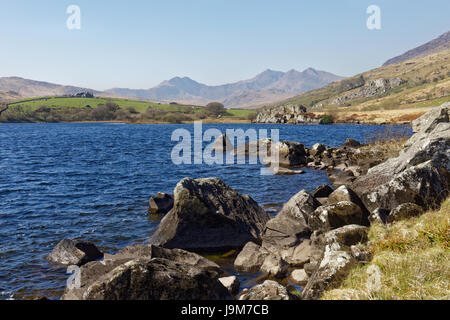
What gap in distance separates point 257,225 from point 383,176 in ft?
25.8

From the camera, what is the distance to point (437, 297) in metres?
6.16

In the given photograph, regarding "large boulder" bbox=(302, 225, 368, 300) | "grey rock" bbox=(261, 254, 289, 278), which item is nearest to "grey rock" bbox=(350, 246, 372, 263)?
"large boulder" bbox=(302, 225, 368, 300)

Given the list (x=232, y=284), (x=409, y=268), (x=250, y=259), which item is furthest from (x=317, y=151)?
(x=409, y=268)

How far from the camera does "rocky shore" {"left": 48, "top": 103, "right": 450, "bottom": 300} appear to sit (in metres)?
8.27

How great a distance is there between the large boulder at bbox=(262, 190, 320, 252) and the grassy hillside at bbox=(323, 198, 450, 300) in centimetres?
486

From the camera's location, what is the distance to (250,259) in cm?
1324

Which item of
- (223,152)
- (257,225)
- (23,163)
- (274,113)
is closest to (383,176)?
(257,225)

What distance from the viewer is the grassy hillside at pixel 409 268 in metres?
6.59

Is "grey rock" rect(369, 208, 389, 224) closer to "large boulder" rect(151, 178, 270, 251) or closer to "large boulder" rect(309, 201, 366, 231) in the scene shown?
"large boulder" rect(309, 201, 366, 231)

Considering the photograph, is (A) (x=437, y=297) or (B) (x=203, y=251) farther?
(B) (x=203, y=251)

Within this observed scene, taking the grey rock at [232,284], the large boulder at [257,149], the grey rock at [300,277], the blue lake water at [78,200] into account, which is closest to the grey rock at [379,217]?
Result: the grey rock at [300,277]

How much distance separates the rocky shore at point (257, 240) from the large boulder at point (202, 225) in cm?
5

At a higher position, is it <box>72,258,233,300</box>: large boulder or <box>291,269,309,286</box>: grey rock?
<box>72,258,233,300</box>: large boulder
